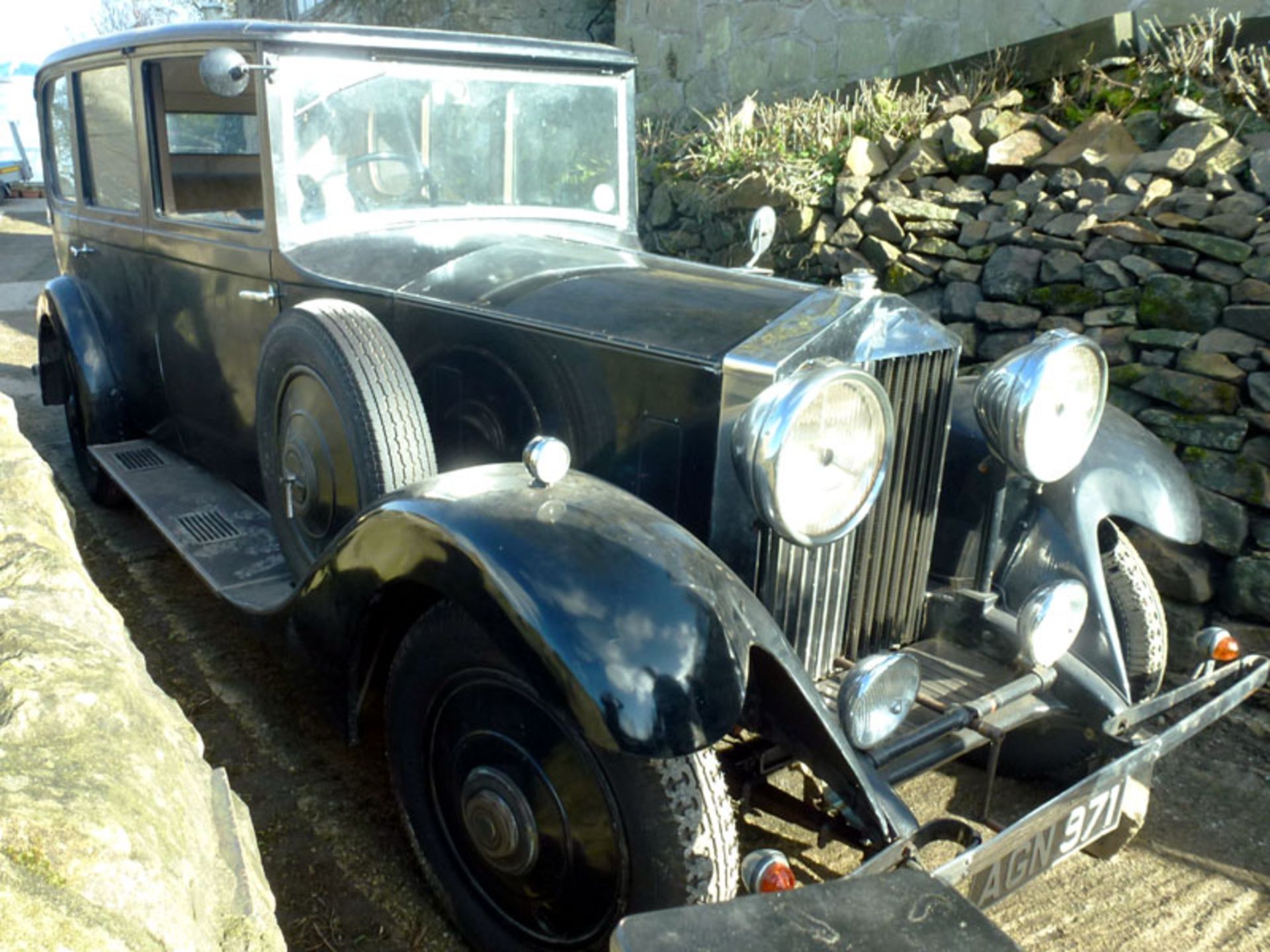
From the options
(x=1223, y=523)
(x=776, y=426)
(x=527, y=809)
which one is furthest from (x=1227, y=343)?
(x=527, y=809)

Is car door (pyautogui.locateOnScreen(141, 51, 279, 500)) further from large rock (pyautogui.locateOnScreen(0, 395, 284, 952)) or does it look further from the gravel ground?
large rock (pyautogui.locateOnScreen(0, 395, 284, 952))

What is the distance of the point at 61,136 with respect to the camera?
4.09 meters

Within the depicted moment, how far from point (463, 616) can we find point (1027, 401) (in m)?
1.22

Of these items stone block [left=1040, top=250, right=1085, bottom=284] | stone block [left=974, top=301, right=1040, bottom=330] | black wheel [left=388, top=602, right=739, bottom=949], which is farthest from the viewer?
stone block [left=974, top=301, right=1040, bottom=330]

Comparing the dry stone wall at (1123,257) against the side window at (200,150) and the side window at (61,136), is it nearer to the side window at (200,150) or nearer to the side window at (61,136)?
the side window at (200,150)

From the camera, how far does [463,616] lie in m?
1.91

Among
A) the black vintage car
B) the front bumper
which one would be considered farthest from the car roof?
the front bumper

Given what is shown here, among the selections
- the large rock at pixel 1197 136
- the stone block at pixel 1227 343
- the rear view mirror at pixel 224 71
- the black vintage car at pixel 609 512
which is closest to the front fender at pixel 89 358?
the black vintage car at pixel 609 512

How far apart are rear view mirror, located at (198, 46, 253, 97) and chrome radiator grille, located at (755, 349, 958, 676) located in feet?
5.59

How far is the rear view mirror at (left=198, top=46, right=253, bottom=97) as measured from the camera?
2.53m

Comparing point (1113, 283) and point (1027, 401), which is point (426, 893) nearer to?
point (1027, 401)

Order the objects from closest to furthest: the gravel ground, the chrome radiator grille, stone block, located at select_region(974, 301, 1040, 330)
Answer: the chrome radiator grille → the gravel ground → stone block, located at select_region(974, 301, 1040, 330)

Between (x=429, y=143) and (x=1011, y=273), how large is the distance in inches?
90.5

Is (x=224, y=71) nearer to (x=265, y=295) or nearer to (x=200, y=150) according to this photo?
(x=265, y=295)
